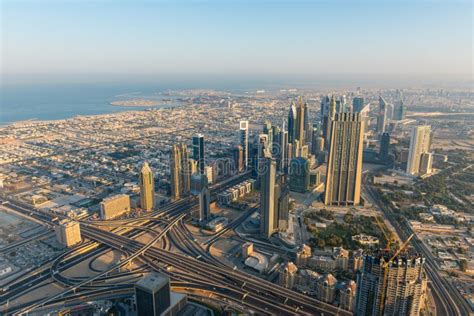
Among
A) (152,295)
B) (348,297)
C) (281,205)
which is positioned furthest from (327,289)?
(152,295)

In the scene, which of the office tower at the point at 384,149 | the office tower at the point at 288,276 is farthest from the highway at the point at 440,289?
the office tower at the point at 384,149

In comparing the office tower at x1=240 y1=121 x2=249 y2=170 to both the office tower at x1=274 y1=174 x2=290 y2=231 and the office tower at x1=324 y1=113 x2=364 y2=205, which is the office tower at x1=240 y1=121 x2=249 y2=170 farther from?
the office tower at x1=274 y1=174 x2=290 y2=231

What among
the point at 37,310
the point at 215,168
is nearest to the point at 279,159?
the point at 215,168

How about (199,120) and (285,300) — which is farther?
(199,120)

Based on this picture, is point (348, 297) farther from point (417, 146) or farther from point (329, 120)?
point (329, 120)

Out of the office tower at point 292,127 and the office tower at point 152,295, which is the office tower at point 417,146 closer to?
the office tower at point 292,127

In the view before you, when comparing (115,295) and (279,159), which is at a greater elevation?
(279,159)

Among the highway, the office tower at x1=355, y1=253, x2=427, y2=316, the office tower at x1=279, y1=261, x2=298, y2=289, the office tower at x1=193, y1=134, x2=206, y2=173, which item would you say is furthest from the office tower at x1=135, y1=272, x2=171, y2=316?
the office tower at x1=193, y1=134, x2=206, y2=173

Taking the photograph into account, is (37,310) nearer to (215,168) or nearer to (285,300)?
(285,300)

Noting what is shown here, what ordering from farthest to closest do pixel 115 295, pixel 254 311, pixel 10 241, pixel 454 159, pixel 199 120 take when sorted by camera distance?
1. pixel 199 120
2. pixel 454 159
3. pixel 10 241
4. pixel 115 295
5. pixel 254 311
